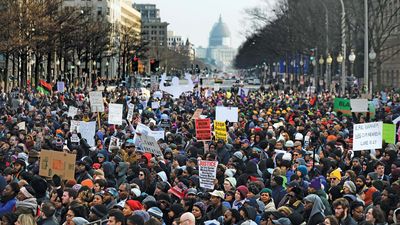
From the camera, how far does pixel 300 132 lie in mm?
24641

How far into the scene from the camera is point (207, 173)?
15172 millimetres

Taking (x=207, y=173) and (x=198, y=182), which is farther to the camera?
(x=198, y=182)

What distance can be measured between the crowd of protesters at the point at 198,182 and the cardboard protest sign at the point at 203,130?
163 mm

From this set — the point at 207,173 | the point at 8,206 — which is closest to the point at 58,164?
the point at 207,173

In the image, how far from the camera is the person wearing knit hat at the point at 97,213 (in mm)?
11938

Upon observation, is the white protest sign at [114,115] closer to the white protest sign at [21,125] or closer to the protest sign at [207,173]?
the white protest sign at [21,125]

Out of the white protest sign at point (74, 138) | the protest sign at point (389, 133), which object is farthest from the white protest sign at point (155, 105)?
the protest sign at point (389, 133)

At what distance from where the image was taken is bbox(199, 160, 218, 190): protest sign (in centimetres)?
1512

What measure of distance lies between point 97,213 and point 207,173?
3469 millimetres

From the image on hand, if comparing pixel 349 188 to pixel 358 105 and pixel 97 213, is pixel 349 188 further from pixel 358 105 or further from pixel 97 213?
pixel 358 105

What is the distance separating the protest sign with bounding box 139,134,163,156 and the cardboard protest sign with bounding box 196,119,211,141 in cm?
320

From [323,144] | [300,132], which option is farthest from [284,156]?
[300,132]

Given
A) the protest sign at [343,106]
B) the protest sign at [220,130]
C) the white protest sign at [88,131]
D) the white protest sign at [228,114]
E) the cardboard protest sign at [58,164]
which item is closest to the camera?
the cardboard protest sign at [58,164]

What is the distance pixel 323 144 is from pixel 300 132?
10.1 ft
